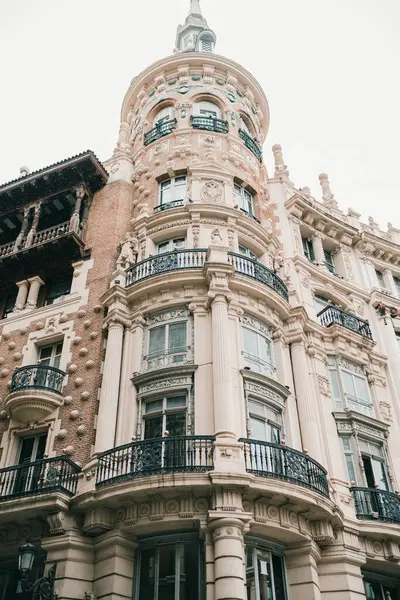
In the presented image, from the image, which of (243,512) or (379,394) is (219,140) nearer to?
(379,394)

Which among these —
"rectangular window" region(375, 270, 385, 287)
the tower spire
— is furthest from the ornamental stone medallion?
the tower spire

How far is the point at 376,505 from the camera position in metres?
17.9

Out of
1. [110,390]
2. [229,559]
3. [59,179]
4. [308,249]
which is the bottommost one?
[229,559]

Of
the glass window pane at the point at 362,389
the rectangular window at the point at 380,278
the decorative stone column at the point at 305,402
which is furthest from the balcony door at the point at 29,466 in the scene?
the rectangular window at the point at 380,278

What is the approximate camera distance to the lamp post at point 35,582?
12.7m

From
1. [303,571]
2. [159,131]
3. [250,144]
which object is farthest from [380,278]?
[303,571]

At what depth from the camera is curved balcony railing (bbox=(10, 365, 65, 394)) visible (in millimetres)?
18984

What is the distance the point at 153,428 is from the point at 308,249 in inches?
522

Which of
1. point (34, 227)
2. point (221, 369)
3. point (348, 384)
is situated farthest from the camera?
point (34, 227)

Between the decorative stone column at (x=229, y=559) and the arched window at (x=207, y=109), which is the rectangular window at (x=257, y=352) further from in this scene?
the arched window at (x=207, y=109)

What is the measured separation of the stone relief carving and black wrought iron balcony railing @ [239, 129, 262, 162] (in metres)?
7.91

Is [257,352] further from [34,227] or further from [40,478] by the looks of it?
[34,227]

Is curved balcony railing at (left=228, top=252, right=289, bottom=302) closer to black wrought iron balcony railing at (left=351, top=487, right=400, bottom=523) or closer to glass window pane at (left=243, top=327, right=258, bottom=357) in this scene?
glass window pane at (left=243, top=327, right=258, bottom=357)

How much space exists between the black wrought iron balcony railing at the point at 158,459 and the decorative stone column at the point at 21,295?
364 inches
